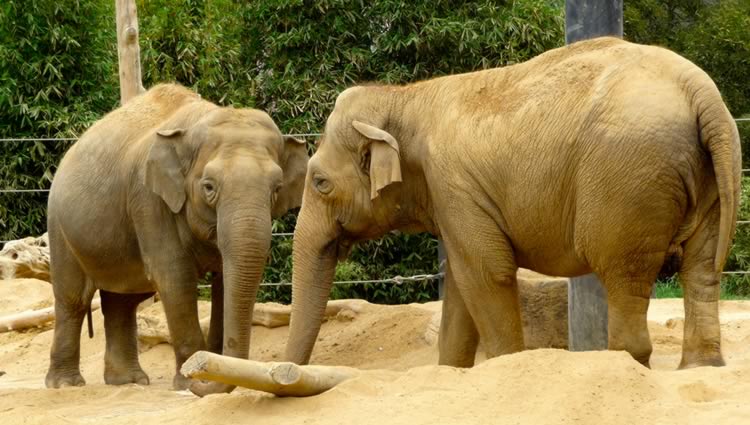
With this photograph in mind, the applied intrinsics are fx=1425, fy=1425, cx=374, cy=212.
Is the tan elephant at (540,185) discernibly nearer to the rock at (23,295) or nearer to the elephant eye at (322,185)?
the elephant eye at (322,185)

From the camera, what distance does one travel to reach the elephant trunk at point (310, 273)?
7.35m

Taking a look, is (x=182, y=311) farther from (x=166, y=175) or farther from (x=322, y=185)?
(x=322, y=185)

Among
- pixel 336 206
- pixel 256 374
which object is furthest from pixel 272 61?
pixel 256 374

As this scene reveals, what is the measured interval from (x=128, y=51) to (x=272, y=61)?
3043 mm

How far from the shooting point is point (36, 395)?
772 centimetres

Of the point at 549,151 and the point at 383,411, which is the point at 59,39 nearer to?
the point at 549,151

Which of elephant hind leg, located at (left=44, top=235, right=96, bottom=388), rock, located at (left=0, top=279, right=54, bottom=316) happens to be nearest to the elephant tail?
elephant hind leg, located at (left=44, top=235, right=96, bottom=388)

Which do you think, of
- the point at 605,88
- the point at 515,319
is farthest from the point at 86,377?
the point at 605,88

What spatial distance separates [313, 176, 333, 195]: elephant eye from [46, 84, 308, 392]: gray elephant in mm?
291

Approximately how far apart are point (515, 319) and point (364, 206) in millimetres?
1108

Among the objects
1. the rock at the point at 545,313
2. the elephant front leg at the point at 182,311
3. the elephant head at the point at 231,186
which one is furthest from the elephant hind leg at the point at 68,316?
the rock at the point at 545,313

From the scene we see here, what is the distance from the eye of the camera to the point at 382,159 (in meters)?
7.14

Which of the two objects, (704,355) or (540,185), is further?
(540,185)

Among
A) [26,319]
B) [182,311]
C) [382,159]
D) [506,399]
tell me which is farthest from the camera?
[26,319]
